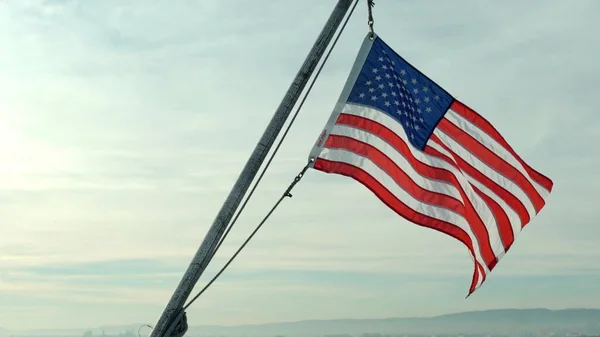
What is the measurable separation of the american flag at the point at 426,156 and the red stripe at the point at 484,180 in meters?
0.02

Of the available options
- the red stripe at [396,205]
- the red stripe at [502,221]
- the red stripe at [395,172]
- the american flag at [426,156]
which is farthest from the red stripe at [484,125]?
the red stripe at [396,205]

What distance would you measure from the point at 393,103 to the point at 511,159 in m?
3.32

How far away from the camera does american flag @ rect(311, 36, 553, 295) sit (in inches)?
702

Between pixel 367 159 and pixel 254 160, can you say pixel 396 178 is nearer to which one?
pixel 367 159

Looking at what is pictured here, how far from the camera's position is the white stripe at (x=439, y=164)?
Result: 59.2 feet

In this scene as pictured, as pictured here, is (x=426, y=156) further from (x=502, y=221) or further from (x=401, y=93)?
(x=502, y=221)

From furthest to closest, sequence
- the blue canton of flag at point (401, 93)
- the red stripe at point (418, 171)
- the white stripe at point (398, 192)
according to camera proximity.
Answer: the blue canton of flag at point (401, 93)
the red stripe at point (418, 171)
the white stripe at point (398, 192)

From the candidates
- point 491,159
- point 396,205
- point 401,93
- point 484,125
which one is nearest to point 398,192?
point 396,205

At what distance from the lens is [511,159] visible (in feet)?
65.1

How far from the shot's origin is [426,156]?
1878 centimetres

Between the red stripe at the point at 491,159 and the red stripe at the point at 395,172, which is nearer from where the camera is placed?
the red stripe at the point at 395,172

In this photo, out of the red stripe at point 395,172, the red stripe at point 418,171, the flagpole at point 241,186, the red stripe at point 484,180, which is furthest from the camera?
the red stripe at point 484,180

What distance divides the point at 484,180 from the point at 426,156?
1.64m

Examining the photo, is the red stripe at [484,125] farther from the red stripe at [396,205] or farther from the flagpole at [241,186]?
the flagpole at [241,186]
